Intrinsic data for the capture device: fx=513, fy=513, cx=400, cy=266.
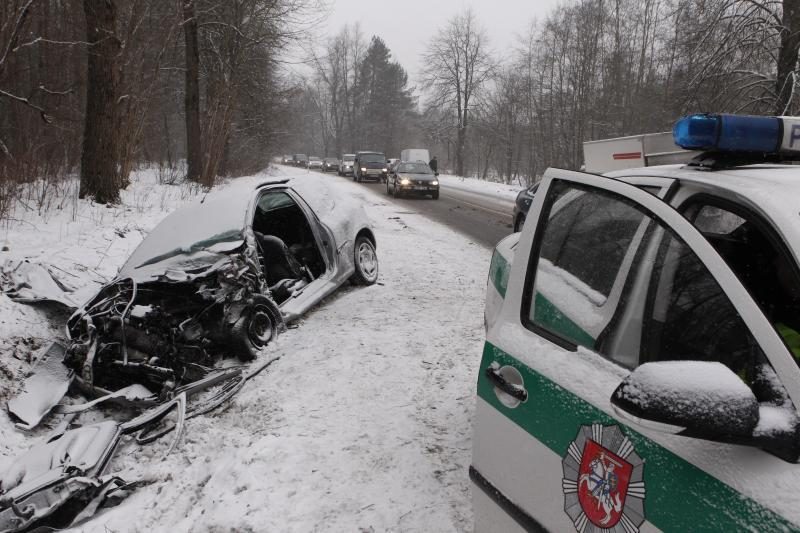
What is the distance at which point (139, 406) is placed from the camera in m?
3.98

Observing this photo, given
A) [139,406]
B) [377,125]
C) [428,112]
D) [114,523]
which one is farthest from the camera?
[377,125]

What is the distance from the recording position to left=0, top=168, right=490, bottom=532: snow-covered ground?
2770 millimetres

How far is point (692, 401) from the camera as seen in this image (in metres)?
1.17

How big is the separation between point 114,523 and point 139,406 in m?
1.32

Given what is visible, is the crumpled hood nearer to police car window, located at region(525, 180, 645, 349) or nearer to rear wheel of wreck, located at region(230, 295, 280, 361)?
rear wheel of wreck, located at region(230, 295, 280, 361)

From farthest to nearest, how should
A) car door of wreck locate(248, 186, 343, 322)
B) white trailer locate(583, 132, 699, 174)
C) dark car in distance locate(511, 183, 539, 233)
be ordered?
dark car in distance locate(511, 183, 539, 233)
car door of wreck locate(248, 186, 343, 322)
white trailer locate(583, 132, 699, 174)

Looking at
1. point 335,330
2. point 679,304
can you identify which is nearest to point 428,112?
point 335,330

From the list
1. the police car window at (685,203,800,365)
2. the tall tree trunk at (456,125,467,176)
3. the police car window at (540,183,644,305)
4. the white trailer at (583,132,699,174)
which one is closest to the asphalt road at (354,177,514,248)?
the white trailer at (583,132,699,174)

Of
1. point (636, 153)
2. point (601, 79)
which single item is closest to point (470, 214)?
point (636, 153)

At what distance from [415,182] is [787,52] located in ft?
40.1

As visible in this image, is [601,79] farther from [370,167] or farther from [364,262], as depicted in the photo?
[364,262]

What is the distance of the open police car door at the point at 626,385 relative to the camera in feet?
3.89

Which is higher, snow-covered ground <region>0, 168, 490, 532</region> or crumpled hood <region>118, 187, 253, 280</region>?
crumpled hood <region>118, 187, 253, 280</region>

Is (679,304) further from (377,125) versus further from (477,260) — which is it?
(377,125)
